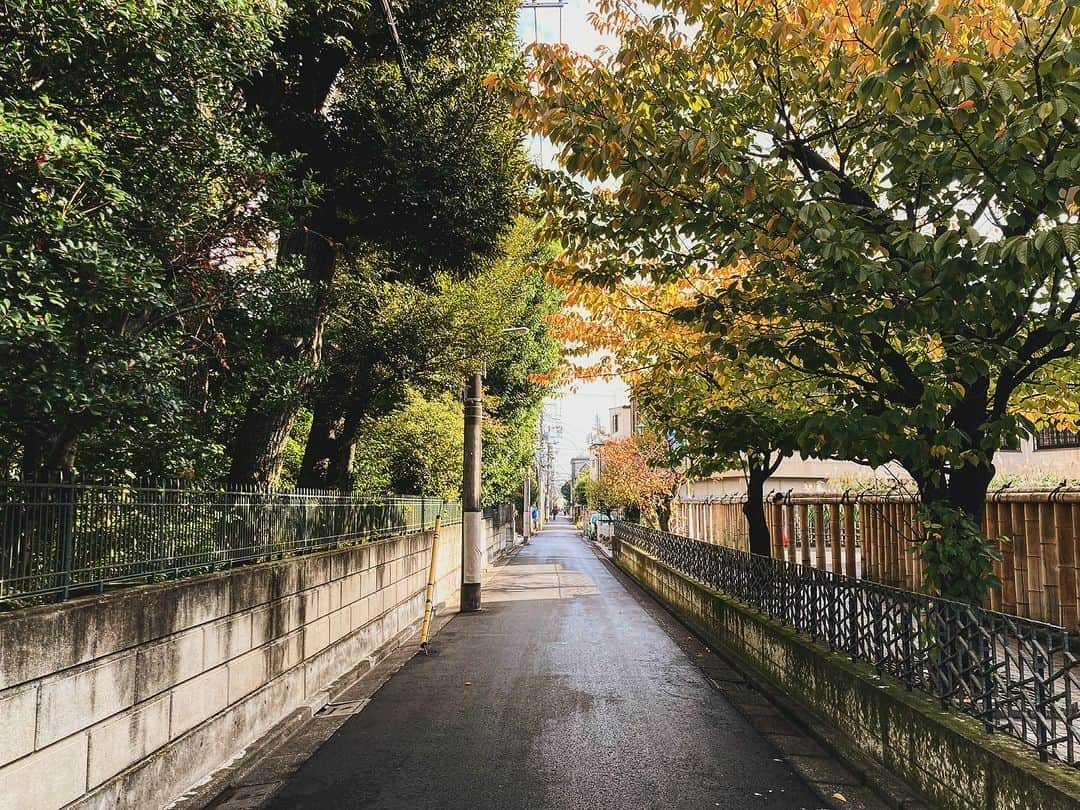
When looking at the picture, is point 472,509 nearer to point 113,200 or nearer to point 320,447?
point 320,447

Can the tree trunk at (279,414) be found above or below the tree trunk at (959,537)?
above

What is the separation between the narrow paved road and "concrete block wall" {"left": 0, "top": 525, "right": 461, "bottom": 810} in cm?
79

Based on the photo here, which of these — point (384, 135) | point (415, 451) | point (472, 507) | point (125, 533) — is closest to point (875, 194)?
point (384, 135)

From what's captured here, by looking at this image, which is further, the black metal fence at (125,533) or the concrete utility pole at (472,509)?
the concrete utility pole at (472,509)

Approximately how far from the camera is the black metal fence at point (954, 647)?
4242 mm

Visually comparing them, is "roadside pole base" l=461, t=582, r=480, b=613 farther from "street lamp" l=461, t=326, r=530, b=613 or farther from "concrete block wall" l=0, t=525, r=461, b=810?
"concrete block wall" l=0, t=525, r=461, b=810

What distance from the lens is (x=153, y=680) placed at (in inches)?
201

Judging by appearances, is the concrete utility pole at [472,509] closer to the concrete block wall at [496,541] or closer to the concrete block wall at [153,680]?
the concrete block wall at [153,680]

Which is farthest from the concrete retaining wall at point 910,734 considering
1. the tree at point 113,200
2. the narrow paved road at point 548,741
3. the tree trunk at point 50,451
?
the tree trunk at point 50,451

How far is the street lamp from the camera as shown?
16453 millimetres

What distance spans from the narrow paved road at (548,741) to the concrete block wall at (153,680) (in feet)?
2.61

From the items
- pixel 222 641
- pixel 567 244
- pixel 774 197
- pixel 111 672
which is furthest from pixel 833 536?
pixel 111 672

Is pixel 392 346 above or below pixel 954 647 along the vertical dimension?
above

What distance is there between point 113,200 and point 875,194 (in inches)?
255
